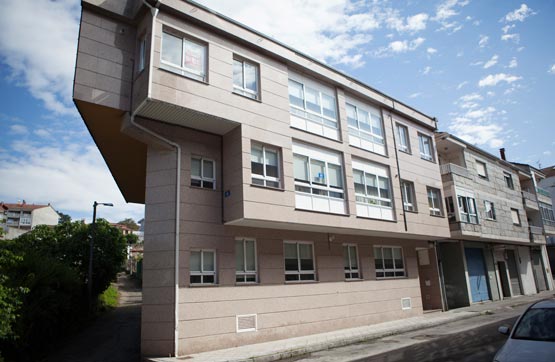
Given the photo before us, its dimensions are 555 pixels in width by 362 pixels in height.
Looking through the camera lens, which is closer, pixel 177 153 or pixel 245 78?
pixel 177 153

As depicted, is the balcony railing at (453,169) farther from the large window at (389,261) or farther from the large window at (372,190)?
the large window at (372,190)

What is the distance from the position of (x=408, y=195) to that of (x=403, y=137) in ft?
11.2

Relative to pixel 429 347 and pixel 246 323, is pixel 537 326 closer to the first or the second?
pixel 429 347

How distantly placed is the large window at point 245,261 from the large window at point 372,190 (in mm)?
5236

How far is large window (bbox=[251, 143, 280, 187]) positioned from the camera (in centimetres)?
1305

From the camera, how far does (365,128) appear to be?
18.2 m

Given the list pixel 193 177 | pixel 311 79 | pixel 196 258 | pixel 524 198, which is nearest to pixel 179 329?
pixel 196 258

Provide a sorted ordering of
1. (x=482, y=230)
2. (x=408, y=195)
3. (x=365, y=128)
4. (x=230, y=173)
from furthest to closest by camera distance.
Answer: (x=482, y=230)
(x=408, y=195)
(x=365, y=128)
(x=230, y=173)

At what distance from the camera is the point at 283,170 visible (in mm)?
13547

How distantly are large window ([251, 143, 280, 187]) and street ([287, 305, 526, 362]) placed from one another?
228 inches

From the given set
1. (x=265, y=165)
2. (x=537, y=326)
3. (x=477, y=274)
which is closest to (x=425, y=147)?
(x=477, y=274)

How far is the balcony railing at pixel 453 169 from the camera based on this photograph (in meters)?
23.6

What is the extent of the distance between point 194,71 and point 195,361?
8.86 meters

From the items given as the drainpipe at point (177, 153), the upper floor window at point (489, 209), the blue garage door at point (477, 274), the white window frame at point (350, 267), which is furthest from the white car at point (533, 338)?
the upper floor window at point (489, 209)
